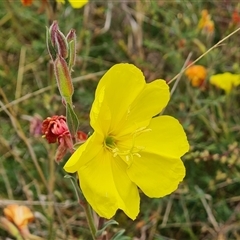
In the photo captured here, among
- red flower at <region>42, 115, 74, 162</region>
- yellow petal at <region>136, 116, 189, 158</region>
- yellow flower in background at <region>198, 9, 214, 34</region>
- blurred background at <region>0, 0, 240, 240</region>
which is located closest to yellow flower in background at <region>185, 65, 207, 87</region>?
blurred background at <region>0, 0, 240, 240</region>

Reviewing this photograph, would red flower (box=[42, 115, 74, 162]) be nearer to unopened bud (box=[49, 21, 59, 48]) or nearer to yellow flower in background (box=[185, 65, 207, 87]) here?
unopened bud (box=[49, 21, 59, 48])

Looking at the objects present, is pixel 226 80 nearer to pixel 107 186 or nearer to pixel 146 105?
pixel 146 105

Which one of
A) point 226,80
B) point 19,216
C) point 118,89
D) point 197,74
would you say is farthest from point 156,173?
point 226,80

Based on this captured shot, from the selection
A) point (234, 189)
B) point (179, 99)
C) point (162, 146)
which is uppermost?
point (162, 146)

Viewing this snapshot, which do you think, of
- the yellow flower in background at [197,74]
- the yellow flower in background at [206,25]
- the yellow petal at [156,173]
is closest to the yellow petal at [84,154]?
the yellow petal at [156,173]

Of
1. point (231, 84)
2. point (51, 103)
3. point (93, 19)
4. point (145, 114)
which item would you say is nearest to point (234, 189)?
point (231, 84)

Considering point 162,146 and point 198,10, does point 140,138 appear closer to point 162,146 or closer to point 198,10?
point 162,146

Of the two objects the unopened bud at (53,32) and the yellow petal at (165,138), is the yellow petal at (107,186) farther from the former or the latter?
the unopened bud at (53,32)
